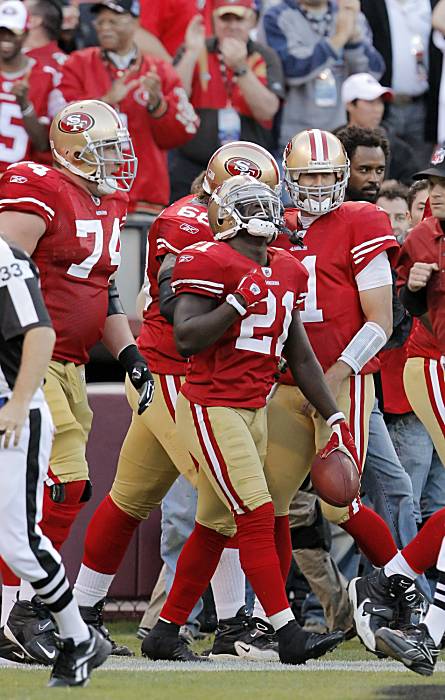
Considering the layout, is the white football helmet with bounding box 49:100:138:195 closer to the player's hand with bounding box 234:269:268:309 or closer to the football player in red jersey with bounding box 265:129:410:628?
the football player in red jersey with bounding box 265:129:410:628

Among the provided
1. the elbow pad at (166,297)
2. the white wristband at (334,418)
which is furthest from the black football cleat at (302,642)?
the elbow pad at (166,297)

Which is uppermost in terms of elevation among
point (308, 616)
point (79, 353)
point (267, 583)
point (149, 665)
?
point (79, 353)

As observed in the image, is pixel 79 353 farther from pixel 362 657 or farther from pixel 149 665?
pixel 362 657

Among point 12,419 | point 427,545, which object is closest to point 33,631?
point 12,419

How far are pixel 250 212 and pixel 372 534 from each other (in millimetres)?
1368

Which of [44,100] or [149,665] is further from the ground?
[44,100]

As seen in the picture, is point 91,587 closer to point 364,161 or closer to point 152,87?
point 364,161

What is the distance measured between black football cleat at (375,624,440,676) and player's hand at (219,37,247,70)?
192 inches

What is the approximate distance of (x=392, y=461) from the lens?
651cm

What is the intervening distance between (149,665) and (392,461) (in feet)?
5.12

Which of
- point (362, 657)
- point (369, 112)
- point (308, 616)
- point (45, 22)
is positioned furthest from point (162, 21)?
point (362, 657)

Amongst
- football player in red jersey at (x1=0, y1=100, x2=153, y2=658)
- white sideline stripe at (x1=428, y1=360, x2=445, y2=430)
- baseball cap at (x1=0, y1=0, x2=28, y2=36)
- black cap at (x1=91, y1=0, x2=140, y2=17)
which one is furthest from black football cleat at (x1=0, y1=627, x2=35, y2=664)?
black cap at (x1=91, y1=0, x2=140, y2=17)

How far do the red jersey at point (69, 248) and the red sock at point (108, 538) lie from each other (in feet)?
2.15

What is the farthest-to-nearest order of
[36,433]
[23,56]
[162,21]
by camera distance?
[162,21]
[23,56]
[36,433]
